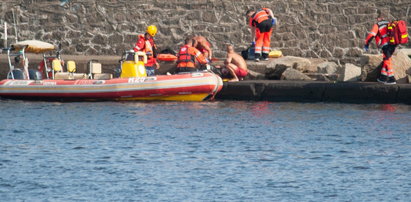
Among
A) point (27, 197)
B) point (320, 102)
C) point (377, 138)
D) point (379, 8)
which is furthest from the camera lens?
point (379, 8)

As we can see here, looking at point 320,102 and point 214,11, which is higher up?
point 214,11

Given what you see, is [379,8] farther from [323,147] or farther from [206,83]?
[323,147]

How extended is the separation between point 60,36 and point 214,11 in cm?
397

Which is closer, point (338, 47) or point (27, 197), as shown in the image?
point (27, 197)

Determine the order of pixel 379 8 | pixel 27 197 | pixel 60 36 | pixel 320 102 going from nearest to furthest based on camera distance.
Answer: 1. pixel 27 197
2. pixel 320 102
3. pixel 379 8
4. pixel 60 36

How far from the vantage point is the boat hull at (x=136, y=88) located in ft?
70.0

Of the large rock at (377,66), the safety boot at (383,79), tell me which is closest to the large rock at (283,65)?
the large rock at (377,66)

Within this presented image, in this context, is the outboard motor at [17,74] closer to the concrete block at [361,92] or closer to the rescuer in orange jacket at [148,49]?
the rescuer in orange jacket at [148,49]

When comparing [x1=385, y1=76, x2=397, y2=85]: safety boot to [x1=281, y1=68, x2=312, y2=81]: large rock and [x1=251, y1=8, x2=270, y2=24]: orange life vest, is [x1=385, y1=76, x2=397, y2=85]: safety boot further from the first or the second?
[x1=251, y1=8, x2=270, y2=24]: orange life vest

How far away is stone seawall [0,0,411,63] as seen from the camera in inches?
1014

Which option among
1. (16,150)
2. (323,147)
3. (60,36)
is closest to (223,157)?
(323,147)

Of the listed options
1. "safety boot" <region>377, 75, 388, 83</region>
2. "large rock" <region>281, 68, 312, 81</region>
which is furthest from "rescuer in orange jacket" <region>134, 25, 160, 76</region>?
"safety boot" <region>377, 75, 388, 83</region>

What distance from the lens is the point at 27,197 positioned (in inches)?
436

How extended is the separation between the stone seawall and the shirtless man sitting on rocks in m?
3.37
